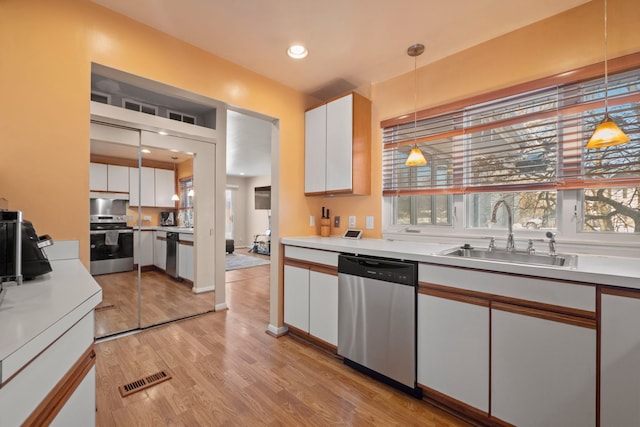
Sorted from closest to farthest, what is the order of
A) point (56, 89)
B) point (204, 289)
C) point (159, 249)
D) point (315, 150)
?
point (56, 89) < point (315, 150) < point (159, 249) < point (204, 289)

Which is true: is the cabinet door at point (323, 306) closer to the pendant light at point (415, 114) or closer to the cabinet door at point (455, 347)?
the cabinet door at point (455, 347)

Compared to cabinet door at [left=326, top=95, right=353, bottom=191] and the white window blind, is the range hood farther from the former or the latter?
the white window blind

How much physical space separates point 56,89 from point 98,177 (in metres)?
1.05

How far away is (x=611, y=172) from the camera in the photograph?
5.49 ft

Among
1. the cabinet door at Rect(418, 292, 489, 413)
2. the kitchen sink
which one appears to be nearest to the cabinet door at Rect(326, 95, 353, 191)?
the kitchen sink

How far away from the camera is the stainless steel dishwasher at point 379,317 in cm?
181

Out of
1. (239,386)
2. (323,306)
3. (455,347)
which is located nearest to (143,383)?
(239,386)

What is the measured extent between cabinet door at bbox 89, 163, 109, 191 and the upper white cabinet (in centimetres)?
188

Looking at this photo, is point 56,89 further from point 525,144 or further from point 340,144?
point 525,144

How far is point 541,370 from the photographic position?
1366 millimetres

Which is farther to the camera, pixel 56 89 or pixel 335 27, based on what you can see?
pixel 335 27

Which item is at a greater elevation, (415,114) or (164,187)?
(415,114)

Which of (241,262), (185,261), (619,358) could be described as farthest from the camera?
(241,262)

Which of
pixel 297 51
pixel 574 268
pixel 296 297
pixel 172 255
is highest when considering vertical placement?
pixel 297 51
